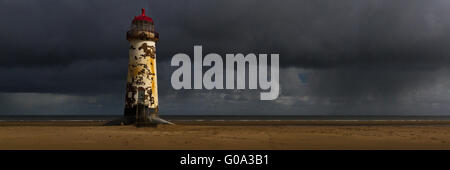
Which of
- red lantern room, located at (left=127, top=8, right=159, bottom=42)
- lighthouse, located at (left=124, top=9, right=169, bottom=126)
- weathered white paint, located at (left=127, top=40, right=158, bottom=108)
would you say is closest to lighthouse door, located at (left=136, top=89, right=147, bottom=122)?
lighthouse, located at (left=124, top=9, right=169, bottom=126)

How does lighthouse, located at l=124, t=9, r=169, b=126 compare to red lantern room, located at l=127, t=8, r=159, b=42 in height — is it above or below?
below

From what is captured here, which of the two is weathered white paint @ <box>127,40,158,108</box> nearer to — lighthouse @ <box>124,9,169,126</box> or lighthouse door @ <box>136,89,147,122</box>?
lighthouse @ <box>124,9,169,126</box>

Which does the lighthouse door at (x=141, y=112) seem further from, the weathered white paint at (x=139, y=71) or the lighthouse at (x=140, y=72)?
the weathered white paint at (x=139, y=71)

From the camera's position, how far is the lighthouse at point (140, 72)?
1167 inches

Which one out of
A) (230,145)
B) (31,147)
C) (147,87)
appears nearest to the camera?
(31,147)

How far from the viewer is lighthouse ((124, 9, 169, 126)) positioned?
29.6m

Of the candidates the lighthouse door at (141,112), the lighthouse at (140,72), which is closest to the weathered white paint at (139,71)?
the lighthouse at (140,72)

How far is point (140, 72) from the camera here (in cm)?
2984

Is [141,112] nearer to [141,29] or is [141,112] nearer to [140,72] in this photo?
[140,72]

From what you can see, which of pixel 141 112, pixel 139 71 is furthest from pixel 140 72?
pixel 141 112
